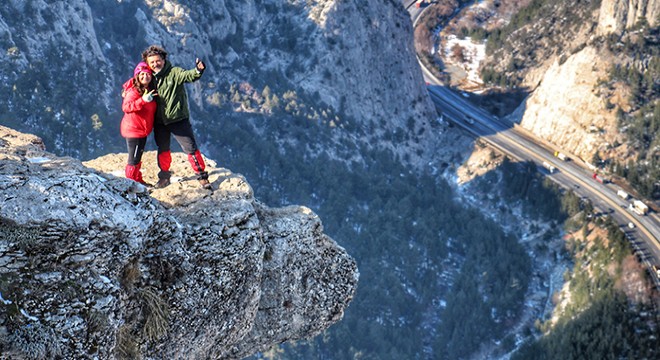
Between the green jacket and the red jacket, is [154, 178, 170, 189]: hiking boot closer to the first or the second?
the red jacket

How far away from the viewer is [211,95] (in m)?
101

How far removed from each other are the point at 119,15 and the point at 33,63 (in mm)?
18451

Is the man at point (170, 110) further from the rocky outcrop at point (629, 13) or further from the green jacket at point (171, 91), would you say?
the rocky outcrop at point (629, 13)

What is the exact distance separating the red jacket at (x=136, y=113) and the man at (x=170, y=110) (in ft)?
1.13

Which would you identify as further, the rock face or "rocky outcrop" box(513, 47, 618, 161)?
"rocky outcrop" box(513, 47, 618, 161)

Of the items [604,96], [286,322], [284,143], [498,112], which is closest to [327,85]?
[284,143]

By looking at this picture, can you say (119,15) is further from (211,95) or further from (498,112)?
(498,112)

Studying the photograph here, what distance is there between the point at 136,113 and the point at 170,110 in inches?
36.9

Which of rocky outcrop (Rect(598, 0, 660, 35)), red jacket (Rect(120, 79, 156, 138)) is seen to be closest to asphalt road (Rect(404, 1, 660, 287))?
rocky outcrop (Rect(598, 0, 660, 35))

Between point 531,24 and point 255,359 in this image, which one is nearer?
point 255,359

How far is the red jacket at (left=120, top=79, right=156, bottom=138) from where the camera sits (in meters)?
19.6

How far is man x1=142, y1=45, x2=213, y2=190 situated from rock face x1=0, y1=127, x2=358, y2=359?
0.49 metres

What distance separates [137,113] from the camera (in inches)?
789

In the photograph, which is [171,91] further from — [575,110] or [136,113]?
[575,110]
